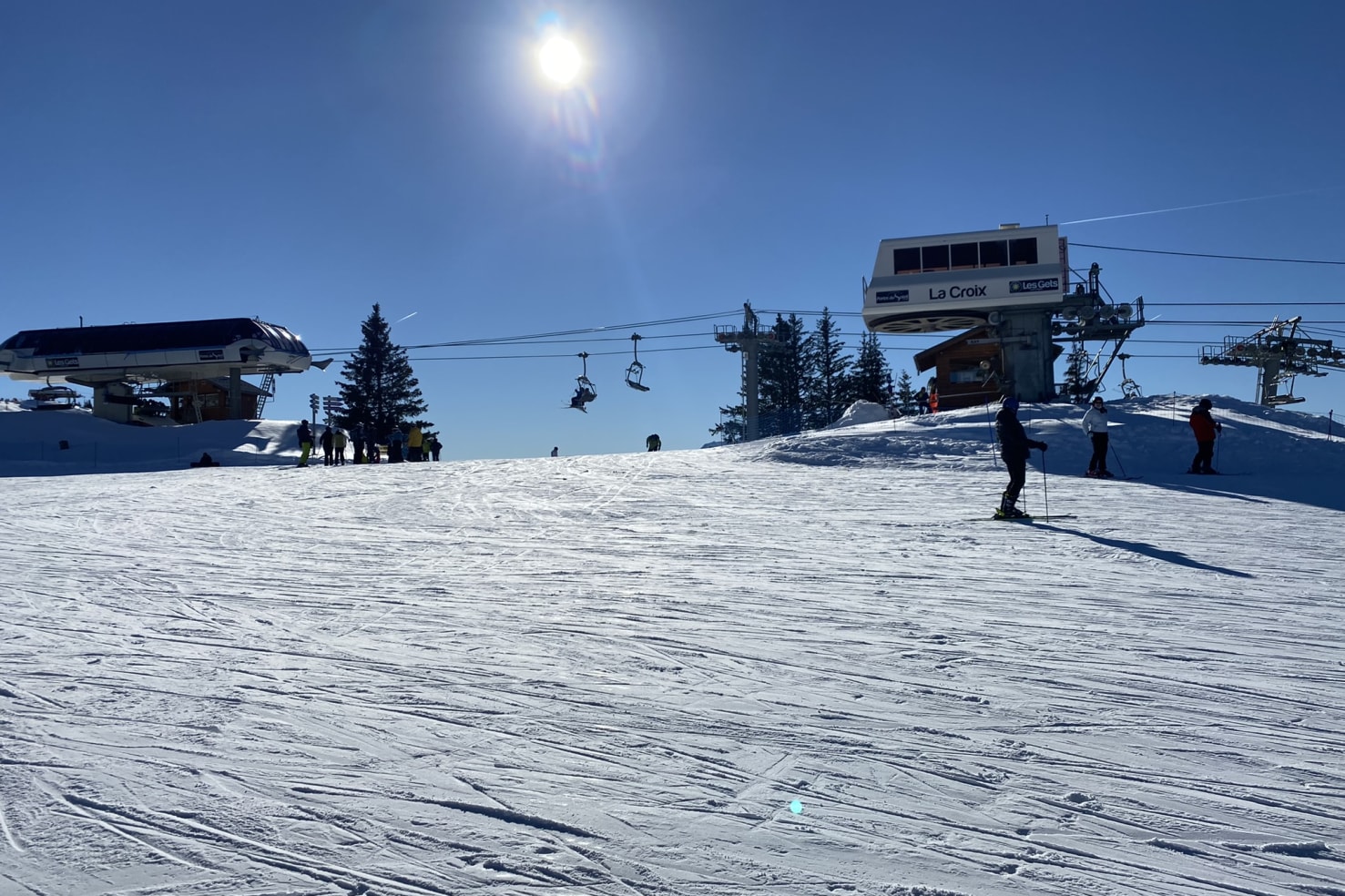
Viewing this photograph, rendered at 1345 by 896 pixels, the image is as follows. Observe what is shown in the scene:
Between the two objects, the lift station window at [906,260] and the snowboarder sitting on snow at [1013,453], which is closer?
the snowboarder sitting on snow at [1013,453]

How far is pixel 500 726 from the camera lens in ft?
14.3

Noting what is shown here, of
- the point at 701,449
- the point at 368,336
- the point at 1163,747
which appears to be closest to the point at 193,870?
the point at 1163,747

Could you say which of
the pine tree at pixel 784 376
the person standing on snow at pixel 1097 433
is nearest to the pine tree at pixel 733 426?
the pine tree at pixel 784 376

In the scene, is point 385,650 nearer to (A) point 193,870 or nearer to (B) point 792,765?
(A) point 193,870

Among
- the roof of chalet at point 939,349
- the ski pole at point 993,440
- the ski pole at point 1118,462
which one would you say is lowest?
the ski pole at point 1118,462

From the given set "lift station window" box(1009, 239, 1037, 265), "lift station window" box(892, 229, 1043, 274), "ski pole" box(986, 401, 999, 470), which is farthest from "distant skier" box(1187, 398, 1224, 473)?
"lift station window" box(892, 229, 1043, 274)

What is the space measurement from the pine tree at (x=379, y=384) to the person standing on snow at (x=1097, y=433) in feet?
179

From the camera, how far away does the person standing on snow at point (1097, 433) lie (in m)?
15.9

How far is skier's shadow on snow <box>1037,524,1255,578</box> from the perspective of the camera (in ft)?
26.3

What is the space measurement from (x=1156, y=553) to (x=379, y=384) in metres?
61.8

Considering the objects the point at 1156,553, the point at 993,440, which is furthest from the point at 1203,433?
the point at 1156,553

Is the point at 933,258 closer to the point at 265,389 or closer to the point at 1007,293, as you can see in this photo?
the point at 1007,293

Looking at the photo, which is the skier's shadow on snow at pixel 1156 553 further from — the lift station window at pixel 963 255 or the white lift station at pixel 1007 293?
the lift station window at pixel 963 255

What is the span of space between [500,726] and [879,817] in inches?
79.2
